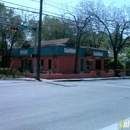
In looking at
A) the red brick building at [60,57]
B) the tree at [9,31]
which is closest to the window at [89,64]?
the red brick building at [60,57]

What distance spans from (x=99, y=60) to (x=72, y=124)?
34.9m

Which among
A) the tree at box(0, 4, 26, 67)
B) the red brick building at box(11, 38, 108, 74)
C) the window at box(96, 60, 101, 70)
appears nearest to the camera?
the red brick building at box(11, 38, 108, 74)

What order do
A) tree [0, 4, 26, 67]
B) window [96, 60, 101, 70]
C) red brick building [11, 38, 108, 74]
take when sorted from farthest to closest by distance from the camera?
window [96, 60, 101, 70] < tree [0, 4, 26, 67] < red brick building [11, 38, 108, 74]

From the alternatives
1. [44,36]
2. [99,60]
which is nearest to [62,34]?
[44,36]

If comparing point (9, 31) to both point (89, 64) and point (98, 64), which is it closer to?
point (89, 64)

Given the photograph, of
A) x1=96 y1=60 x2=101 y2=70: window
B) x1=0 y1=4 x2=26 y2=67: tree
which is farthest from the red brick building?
x1=0 y1=4 x2=26 y2=67: tree

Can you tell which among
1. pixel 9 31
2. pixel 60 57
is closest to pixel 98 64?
pixel 60 57

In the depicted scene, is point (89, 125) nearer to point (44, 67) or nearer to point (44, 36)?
point (44, 67)

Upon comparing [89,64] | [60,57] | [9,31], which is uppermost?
[9,31]

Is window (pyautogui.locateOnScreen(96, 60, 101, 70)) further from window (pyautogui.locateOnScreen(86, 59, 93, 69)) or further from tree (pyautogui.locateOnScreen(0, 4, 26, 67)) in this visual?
tree (pyautogui.locateOnScreen(0, 4, 26, 67))

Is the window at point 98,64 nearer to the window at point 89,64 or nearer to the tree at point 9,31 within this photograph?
the window at point 89,64

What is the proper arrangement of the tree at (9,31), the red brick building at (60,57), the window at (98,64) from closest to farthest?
the red brick building at (60,57), the tree at (9,31), the window at (98,64)

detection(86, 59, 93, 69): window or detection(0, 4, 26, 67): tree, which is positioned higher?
detection(0, 4, 26, 67): tree

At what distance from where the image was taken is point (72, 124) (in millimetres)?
7285
